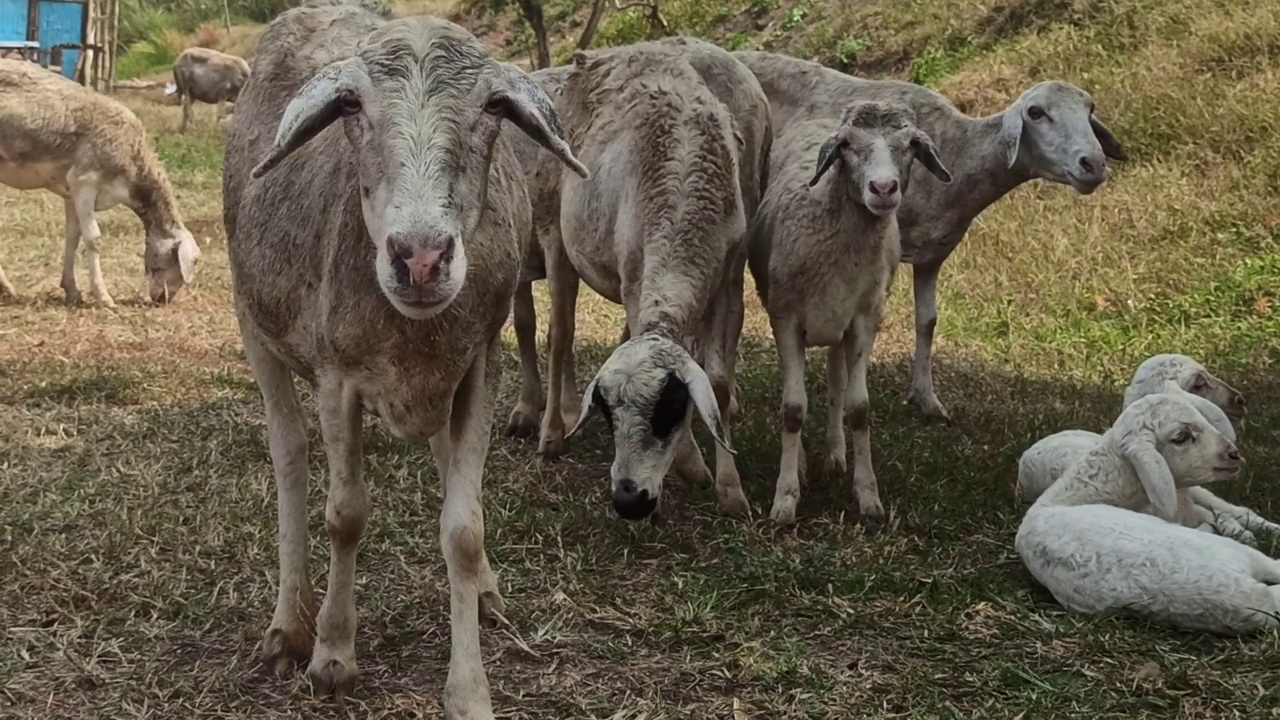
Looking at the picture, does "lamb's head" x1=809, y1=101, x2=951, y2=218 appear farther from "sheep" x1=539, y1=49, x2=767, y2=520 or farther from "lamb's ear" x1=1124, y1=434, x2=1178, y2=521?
"lamb's ear" x1=1124, y1=434, x2=1178, y2=521

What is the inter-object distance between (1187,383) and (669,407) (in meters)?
2.45

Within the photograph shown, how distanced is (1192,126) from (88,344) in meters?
9.41

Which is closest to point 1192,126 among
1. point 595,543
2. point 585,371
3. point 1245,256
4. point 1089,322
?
point 1245,256

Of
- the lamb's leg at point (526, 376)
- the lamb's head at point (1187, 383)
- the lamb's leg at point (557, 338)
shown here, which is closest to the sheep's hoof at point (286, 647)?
the lamb's leg at point (557, 338)

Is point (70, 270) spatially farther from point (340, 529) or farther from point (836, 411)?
point (340, 529)

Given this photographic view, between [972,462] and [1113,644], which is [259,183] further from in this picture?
[972,462]

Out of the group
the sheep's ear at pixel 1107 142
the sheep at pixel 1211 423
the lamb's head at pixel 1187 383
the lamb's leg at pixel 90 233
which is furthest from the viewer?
A: the lamb's leg at pixel 90 233

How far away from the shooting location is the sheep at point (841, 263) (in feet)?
17.5

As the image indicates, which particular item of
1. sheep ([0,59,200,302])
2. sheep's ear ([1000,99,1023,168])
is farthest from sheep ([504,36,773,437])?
sheep ([0,59,200,302])

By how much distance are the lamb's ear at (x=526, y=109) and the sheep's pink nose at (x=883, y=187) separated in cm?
205

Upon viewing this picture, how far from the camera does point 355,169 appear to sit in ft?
11.5

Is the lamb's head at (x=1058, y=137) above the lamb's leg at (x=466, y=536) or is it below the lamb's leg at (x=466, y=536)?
above

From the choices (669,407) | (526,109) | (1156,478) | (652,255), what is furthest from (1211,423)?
(526,109)

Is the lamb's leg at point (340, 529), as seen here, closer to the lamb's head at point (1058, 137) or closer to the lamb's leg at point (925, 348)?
the lamb's leg at point (925, 348)
